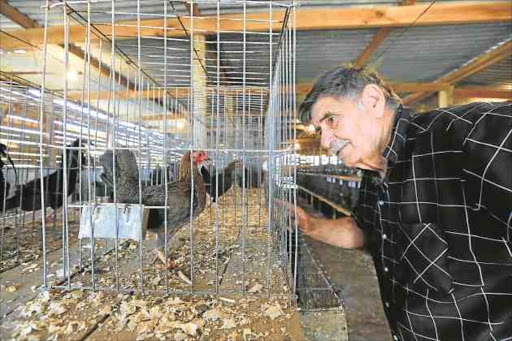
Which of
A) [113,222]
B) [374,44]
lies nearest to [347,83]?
[113,222]

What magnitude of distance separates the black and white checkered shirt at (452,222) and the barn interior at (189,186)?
406 mm

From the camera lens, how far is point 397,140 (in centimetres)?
110

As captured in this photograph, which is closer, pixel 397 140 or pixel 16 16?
pixel 397 140

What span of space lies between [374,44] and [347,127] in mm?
3685

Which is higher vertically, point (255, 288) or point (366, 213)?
point (366, 213)

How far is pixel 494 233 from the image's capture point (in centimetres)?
85

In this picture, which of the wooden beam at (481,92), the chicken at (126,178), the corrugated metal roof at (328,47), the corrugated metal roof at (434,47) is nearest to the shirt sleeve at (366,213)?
the chicken at (126,178)

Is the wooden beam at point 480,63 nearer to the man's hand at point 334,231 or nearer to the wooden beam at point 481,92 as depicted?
the wooden beam at point 481,92

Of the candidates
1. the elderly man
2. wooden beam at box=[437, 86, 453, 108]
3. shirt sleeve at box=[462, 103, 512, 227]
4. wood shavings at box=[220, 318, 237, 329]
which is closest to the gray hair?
the elderly man

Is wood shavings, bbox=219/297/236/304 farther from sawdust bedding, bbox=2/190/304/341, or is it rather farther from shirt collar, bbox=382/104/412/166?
shirt collar, bbox=382/104/412/166

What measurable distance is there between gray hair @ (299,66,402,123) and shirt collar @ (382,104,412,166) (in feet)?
0.35

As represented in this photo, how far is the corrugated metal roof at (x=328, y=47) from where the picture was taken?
4.07m

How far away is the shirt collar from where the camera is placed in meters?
1.09

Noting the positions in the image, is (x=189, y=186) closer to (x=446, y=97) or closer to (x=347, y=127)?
(x=347, y=127)
